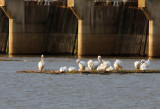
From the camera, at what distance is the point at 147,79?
46.8 metres

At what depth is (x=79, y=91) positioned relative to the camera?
3984cm

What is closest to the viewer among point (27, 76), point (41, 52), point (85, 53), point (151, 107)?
point (151, 107)

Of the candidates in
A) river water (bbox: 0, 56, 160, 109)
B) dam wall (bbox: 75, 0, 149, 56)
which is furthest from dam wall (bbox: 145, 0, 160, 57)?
river water (bbox: 0, 56, 160, 109)

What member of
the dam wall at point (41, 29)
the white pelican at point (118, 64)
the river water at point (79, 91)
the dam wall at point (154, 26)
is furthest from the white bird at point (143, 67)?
the dam wall at point (41, 29)

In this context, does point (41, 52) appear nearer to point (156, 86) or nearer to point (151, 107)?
point (156, 86)

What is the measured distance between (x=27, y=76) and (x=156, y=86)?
37.1ft

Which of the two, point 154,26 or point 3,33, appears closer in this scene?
point 154,26

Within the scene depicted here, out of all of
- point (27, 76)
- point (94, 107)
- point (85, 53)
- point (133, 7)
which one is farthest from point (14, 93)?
point (133, 7)

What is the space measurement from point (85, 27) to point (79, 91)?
143ft

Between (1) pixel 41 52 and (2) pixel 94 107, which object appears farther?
(1) pixel 41 52

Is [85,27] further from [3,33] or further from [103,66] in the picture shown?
[103,66]

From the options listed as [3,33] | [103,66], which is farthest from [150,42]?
[103,66]

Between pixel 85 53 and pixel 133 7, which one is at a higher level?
pixel 133 7

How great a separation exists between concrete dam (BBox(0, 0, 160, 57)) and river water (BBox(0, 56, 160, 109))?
98.4ft
